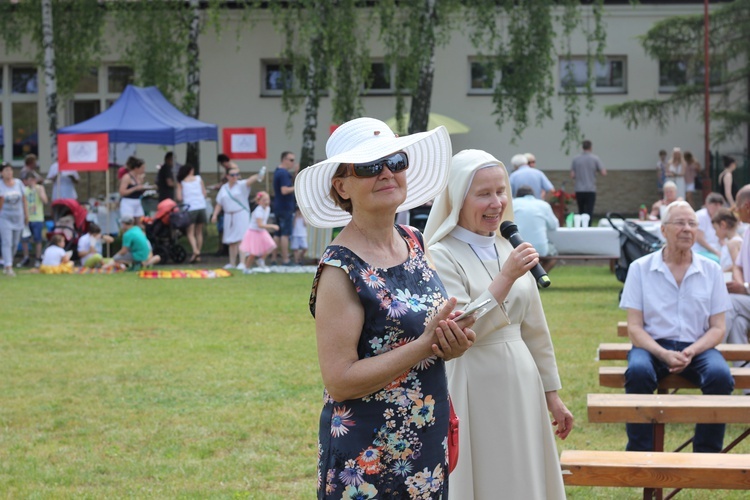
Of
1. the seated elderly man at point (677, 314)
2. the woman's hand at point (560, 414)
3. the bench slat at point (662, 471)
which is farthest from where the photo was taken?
the seated elderly man at point (677, 314)

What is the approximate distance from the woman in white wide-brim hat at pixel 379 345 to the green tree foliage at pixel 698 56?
28.3m

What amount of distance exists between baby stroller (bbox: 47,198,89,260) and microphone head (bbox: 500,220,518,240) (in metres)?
18.6

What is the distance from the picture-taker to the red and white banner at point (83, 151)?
72.8ft

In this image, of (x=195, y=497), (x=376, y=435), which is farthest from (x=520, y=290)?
(x=195, y=497)

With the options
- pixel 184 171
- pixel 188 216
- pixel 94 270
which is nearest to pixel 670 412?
pixel 94 270

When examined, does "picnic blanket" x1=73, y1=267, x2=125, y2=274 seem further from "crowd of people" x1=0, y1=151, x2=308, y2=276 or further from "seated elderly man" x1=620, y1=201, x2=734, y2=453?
"seated elderly man" x1=620, y1=201, x2=734, y2=453

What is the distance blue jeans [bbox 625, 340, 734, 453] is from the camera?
6891 mm

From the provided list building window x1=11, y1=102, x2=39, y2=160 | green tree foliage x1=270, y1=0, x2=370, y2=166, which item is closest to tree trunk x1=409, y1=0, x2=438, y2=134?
green tree foliage x1=270, y1=0, x2=370, y2=166

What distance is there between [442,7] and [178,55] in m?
6.51

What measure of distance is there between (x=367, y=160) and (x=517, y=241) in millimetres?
987

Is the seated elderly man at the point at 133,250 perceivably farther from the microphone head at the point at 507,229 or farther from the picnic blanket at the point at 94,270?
the microphone head at the point at 507,229

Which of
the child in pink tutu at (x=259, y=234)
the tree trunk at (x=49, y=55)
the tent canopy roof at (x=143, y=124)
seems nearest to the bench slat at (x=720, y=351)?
the child in pink tutu at (x=259, y=234)

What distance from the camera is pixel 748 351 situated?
7.88m

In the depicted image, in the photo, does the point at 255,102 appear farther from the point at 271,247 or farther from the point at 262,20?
the point at 271,247
